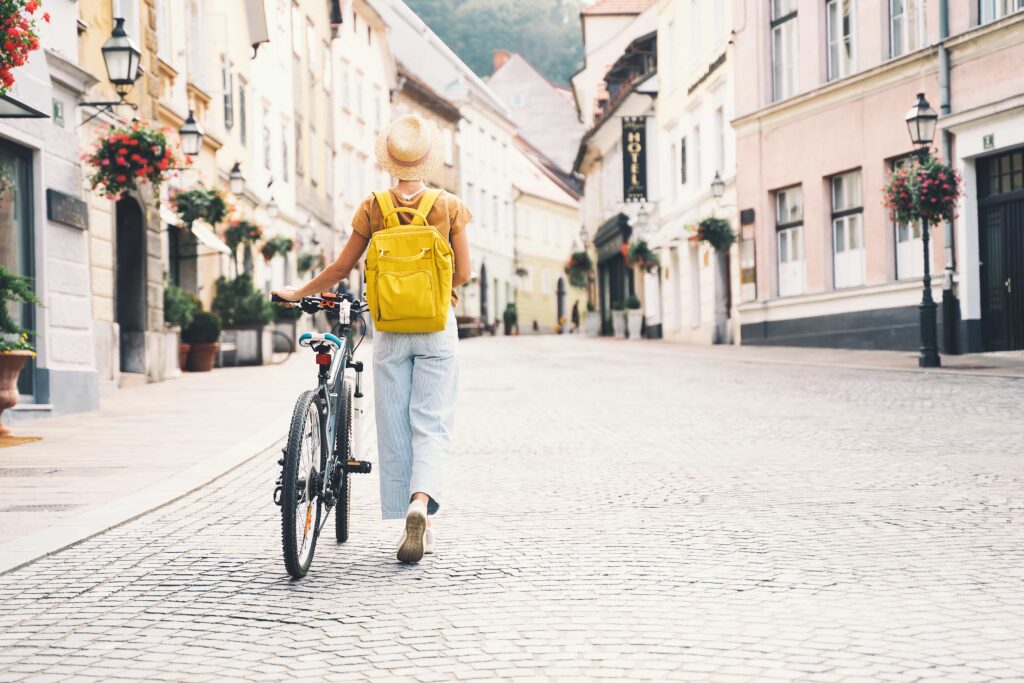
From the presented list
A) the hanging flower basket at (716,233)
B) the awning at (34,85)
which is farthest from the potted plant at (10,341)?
the hanging flower basket at (716,233)

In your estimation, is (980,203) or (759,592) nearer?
(759,592)

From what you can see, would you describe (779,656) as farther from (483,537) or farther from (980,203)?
(980,203)

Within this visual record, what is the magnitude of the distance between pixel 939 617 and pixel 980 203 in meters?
18.4

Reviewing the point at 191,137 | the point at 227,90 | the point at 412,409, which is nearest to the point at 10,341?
the point at 412,409

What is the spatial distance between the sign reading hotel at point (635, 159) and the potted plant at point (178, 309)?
21.2m

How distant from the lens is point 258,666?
4473mm

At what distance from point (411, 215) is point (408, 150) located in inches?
12.6

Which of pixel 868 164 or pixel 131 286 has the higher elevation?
pixel 868 164

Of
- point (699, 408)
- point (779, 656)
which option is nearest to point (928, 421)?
point (699, 408)

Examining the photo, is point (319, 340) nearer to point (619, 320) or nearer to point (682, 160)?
point (682, 160)

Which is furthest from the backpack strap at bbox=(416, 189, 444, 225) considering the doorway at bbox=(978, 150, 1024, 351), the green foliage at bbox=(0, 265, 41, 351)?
the doorway at bbox=(978, 150, 1024, 351)

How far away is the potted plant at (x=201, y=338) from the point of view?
23.7 m

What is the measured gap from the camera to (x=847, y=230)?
88.3 ft

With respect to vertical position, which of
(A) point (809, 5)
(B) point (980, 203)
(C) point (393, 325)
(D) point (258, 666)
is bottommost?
(D) point (258, 666)
